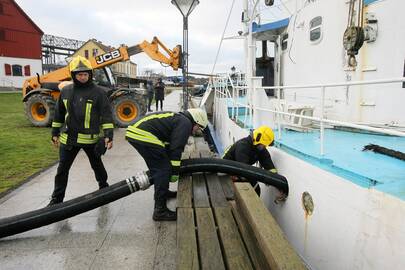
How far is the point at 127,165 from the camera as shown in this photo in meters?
7.84

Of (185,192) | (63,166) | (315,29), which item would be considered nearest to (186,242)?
(185,192)

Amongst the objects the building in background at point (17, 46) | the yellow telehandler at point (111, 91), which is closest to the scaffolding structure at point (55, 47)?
the building in background at point (17, 46)

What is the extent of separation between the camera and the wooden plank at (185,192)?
166 inches

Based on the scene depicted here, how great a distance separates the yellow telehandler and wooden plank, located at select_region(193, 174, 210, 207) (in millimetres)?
8629

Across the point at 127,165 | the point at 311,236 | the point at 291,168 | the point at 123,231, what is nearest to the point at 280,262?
the point at 311,236

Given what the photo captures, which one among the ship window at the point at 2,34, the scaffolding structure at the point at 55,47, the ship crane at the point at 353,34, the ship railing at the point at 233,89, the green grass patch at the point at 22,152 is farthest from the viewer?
the scaffolding structure at the point at 55,47

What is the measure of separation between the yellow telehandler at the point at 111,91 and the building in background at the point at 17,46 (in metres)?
34.4

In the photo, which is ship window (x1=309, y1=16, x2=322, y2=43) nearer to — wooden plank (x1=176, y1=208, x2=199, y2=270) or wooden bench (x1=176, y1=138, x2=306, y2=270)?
wooden bench (x1=176, y1=138, x2=306, y2=270)

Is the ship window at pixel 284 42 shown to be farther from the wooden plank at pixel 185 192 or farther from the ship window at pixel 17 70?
the ship window at pixel 17 70

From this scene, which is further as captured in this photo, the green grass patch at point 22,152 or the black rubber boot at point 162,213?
the green grass patch at point 22,152

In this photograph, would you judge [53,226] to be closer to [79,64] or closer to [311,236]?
[79,64]

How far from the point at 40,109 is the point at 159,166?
1075cm

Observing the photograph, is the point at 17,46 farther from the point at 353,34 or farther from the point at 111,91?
the point at 353,34

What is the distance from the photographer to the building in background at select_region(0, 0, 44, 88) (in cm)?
4397
